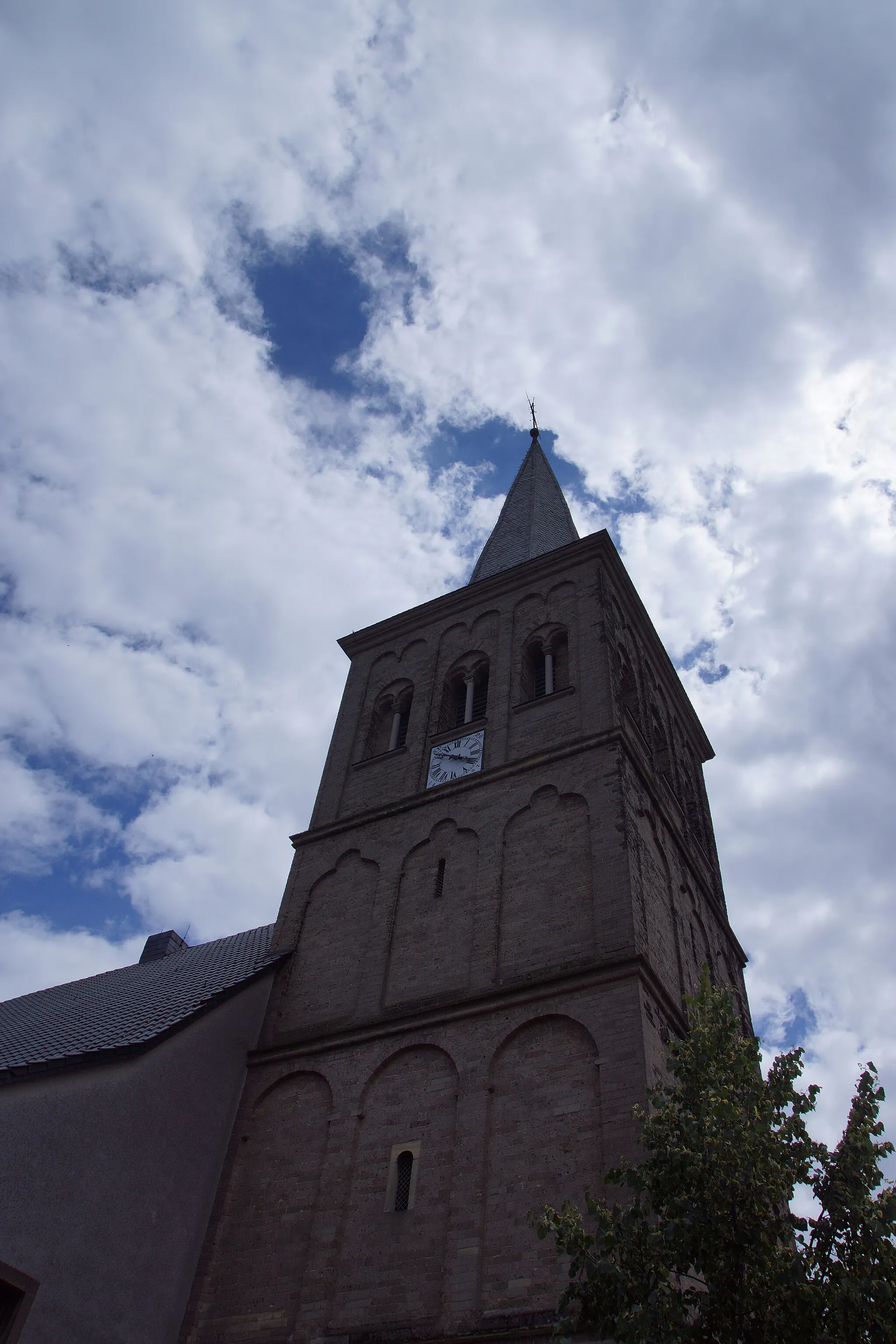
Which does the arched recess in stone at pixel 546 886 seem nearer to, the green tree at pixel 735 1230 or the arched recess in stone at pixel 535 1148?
the arched recess in stone at pixel 535 1148

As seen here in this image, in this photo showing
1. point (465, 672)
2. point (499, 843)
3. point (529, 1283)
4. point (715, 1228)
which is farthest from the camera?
point (465, 672)

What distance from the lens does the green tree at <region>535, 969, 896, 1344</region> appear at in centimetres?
753

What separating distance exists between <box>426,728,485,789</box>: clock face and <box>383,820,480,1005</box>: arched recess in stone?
50.7 inches

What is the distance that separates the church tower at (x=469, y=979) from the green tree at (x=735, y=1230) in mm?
2516

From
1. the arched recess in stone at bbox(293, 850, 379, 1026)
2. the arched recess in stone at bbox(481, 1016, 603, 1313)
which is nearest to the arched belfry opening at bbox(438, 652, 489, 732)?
the arched recess in stone at bbox(293, 850, 379, 1026)

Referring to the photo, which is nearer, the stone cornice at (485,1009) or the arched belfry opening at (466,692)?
the stone cornice at (485,1009)

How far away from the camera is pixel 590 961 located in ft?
43.9

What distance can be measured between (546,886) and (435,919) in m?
1.86

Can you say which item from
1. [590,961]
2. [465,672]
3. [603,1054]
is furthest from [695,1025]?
[465,672]

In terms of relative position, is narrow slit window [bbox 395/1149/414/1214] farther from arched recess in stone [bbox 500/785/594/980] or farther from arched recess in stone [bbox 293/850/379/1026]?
arched recess in stone [bbox 293/850/379/1026]

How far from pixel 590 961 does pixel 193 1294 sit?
6.03 m

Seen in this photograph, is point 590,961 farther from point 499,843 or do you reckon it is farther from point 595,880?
point 499,843

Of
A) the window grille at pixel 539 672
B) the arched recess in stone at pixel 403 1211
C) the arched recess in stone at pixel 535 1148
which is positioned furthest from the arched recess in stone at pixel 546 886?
the window grille at pixel 539 672

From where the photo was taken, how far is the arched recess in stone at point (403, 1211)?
36.9ft
